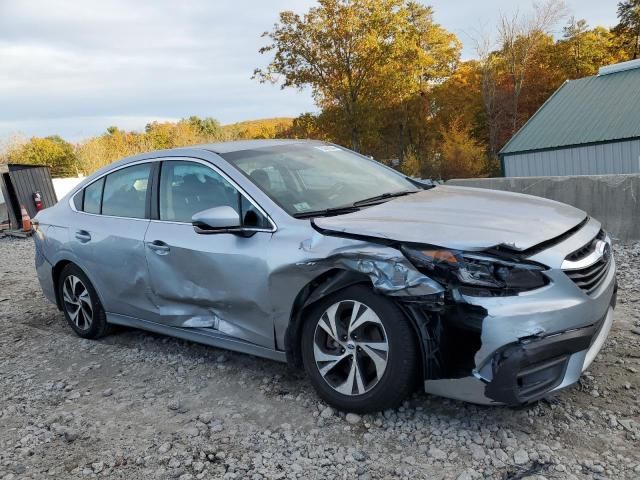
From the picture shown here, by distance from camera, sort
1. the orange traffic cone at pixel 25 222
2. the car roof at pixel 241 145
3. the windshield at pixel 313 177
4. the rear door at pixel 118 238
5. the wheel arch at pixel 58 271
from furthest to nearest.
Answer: the orange traffic cone at pixel 25 222
the wheel arch at pixel 58 271
the rear door at pixel 118 238
the car roof at pixel 241 145
the windshield at pixel 313 177

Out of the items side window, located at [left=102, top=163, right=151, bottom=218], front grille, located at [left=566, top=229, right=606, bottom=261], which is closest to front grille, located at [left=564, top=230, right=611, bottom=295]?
front grille, located at [left=566, top=229, right=606, bottom=261]

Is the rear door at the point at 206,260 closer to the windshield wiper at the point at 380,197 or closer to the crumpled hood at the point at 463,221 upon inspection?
the crumpled hood at the point at 463,221

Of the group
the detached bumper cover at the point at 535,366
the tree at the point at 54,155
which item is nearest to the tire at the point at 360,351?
the detached bumper cover at the point at 535,366

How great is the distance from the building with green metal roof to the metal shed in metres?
21.1

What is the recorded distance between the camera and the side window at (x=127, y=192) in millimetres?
4270

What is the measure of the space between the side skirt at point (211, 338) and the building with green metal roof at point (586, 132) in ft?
80.7

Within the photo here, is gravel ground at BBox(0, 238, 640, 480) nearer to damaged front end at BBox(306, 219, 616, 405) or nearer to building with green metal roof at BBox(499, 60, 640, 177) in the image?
damaged front end at BBox(306, 219, 616, 405)

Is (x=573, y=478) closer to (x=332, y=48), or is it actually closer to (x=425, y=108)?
(x=332, y=48)

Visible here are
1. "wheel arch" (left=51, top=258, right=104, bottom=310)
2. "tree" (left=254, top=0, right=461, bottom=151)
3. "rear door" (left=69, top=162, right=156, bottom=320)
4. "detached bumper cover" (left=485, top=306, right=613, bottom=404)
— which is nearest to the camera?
"detached bumper cover" (left=485, top=306, right=613, bottom=404)

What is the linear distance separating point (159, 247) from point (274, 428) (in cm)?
155

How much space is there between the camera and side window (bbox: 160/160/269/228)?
3.56 metres

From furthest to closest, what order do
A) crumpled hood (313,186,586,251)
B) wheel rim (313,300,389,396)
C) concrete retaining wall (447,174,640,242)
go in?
1. concrete retaining wall (447,174,640,242)
2. wheel rim (313,300,389,396)
3. crumpled hood (313,186,586,251)

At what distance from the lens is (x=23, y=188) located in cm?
1557

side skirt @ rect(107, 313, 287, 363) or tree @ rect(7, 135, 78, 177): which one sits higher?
tree @ rect(7, 135, 78, 177)
